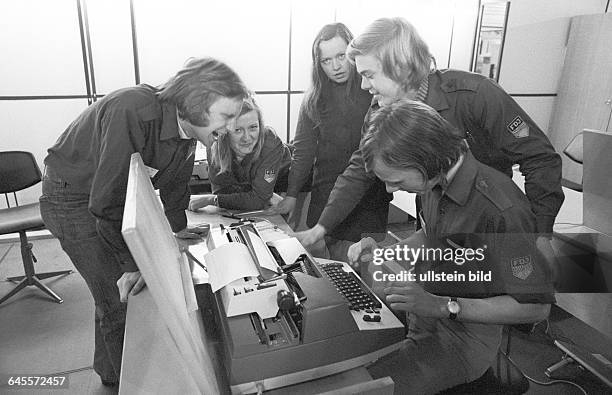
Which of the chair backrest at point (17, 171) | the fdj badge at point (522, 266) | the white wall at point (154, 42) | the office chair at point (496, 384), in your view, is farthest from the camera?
the white wall at point (154, 42)

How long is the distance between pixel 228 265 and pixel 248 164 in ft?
3.22

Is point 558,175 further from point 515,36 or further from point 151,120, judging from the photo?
point 515,36

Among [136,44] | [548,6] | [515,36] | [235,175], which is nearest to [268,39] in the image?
[136,44]

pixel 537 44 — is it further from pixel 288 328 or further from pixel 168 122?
pixel 288 328

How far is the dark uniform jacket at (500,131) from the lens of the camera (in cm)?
130

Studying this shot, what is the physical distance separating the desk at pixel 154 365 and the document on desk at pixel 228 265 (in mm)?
138

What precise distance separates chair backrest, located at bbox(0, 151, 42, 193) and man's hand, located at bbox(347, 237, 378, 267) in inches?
83.2

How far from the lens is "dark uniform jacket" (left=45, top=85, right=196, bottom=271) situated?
1.10 meters

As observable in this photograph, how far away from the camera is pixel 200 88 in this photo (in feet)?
3.85

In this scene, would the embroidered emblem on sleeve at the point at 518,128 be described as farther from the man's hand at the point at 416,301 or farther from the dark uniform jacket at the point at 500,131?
the man's hand at the point at 416,301

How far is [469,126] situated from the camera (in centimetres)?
139

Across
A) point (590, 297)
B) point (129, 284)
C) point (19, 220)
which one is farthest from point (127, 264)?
point (19, 220)

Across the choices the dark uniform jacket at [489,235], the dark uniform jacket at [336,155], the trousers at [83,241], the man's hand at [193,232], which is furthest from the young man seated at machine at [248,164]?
the dark uniform jacket at [489,235]

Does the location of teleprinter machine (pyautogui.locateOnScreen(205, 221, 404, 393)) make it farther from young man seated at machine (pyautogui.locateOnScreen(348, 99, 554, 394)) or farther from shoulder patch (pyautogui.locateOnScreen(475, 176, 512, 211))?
shoulder patch (pyautogui.locateOnScreen(475, 176, 512, 211))
